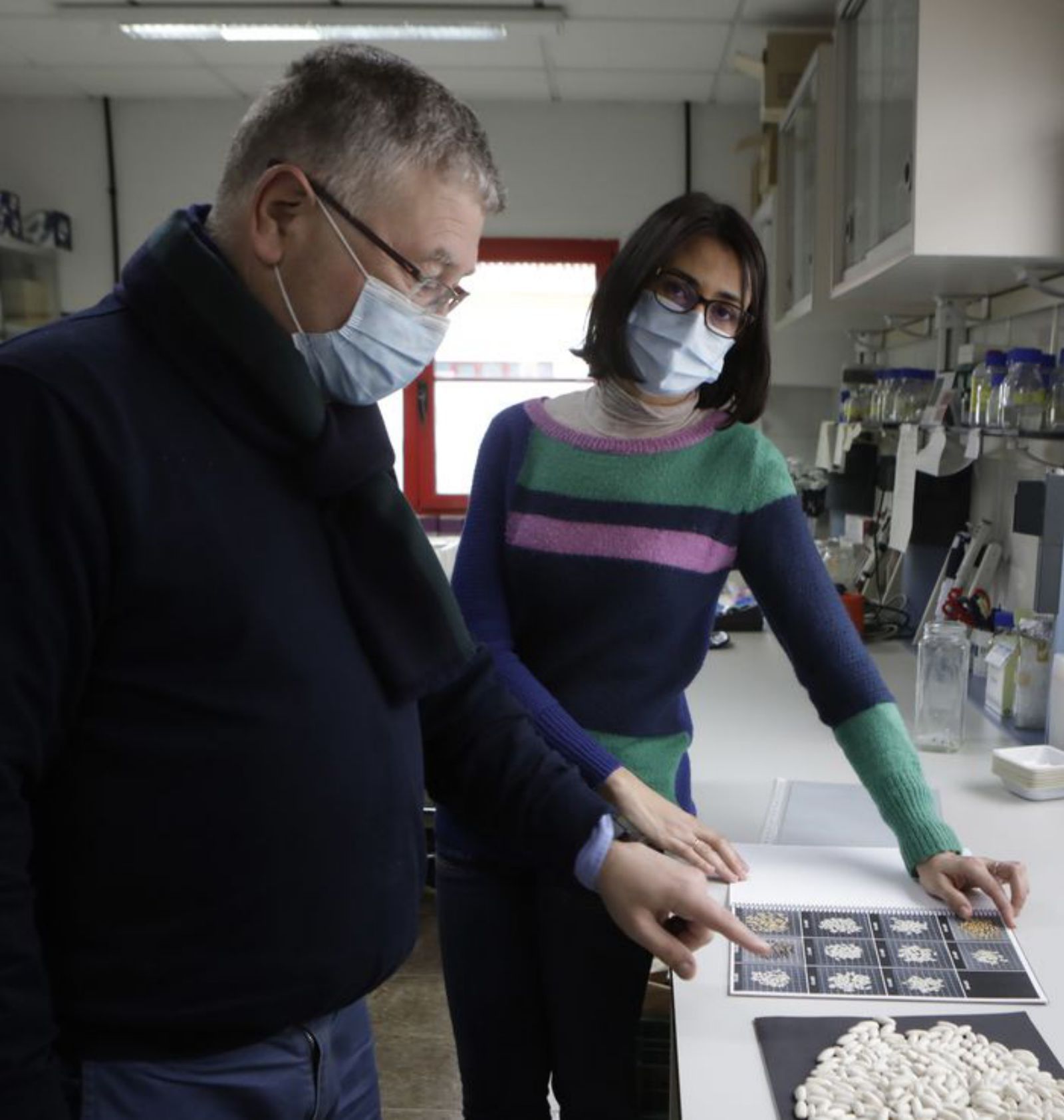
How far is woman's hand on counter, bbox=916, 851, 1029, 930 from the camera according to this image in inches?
41.9

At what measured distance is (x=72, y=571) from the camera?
64 cm

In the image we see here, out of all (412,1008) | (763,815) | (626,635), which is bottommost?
(412,1008)

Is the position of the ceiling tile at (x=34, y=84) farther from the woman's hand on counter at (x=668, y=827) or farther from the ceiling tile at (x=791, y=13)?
the woman's hand on counter at (x=668, y=827)

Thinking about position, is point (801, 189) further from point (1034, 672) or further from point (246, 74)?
point (246, 74)

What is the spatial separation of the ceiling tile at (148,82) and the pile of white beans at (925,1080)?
13.8 ft

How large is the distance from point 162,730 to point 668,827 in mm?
574

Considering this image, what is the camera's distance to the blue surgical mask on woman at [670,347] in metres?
1.24

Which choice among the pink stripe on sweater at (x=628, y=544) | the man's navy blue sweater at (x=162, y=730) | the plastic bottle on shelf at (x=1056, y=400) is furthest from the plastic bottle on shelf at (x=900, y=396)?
the man's navy blue sweater at (x=162, y=730)

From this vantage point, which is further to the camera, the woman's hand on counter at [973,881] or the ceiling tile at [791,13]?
the ceiling tile at [791,13]

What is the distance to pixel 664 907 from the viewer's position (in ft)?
3.18

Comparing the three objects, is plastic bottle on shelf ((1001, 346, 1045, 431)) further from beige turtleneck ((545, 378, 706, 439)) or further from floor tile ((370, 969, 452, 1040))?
floor tile ((370, 969, 452, 1040))

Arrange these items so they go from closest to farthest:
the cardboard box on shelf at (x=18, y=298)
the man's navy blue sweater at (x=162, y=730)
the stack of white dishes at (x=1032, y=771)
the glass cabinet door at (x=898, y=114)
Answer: the man's navy blue sweater at (x=162, y=730) → the stack of white dishes at (x=1032, y=771) → the glass cabinet door at (x=898, y=114) → the cardboard box on shelf at (x=18, y=298)

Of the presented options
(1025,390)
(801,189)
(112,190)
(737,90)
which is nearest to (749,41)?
(737,90)

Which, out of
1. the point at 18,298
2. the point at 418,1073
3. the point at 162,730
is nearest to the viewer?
the point at 162,730
